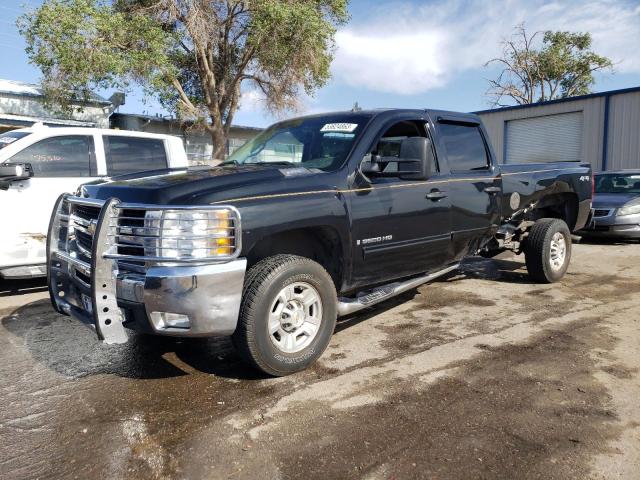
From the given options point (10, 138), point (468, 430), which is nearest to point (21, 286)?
point (10, 138)

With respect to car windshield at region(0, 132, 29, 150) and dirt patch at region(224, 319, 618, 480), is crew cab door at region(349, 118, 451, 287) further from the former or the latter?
car windshield at region(0, 132, 29, 150)

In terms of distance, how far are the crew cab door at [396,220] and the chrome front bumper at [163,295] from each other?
1.25m

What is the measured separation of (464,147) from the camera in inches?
217

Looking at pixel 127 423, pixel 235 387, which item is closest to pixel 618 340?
pixel 235 387

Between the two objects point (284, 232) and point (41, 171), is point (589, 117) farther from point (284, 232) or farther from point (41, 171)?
point (284, 232)

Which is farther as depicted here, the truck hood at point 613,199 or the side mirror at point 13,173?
the truck hood at point 613,199

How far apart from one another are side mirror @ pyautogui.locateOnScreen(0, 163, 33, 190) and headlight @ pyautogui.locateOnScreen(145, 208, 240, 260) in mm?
3651

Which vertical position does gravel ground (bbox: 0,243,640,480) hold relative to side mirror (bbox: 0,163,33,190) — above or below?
below

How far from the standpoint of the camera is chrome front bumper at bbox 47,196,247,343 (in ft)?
10.4

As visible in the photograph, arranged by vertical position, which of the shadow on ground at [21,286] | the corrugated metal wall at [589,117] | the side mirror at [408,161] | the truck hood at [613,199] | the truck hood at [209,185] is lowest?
the shadow on ground at [21,286]

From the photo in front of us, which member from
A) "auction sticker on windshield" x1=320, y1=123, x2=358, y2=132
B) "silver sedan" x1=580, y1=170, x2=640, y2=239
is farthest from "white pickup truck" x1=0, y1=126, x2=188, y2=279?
"silver sedan" x1=580, y1=170, x2=640, y2=239

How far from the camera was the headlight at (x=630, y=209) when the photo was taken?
10.4 m

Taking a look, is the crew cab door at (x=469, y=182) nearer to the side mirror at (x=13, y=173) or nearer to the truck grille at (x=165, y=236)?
the truck grille at (x=165, y=236)

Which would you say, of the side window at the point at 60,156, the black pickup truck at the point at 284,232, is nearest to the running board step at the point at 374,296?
the black pickup truck at the point at 284,232
